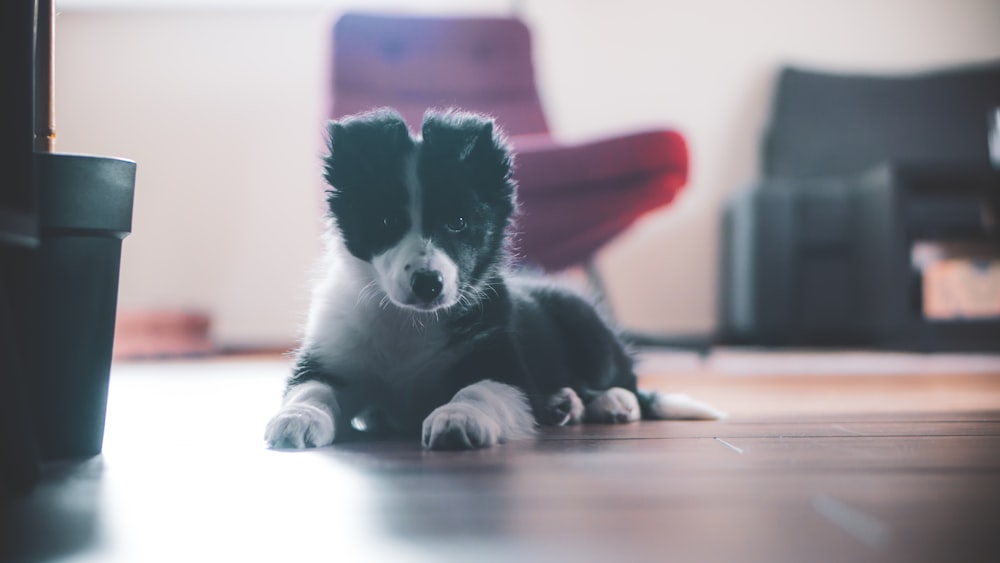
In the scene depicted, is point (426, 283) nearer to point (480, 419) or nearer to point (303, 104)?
point (480, 419)

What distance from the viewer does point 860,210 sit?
14.0ft

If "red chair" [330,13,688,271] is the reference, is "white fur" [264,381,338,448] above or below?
below

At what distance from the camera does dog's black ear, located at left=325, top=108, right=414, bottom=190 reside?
127 cm

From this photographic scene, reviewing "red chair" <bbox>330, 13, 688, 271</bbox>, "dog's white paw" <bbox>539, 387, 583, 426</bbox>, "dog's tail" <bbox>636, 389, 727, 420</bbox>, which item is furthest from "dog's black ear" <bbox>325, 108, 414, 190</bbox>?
"red chair" <bbox>330, 13, 688, 271</bbox>

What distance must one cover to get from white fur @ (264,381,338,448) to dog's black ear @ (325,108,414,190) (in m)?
0.38

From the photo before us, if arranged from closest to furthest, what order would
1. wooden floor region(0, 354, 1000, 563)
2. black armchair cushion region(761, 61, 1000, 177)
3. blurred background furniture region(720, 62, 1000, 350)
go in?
wooden floor region(0, 354, 1000, 563) < blurred background furniture region(720, 62, 1000, 350) < black armchair cushion region(761, 61, 1000, 177)

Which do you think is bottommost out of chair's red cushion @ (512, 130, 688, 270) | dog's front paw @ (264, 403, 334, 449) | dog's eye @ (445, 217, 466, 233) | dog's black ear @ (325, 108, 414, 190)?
dog's front paw @ (264, 403, 334, 449)

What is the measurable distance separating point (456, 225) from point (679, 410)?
621 mm

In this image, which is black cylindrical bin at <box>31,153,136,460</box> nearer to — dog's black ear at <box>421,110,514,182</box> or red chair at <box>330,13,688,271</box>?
dog's black ear at <box>421,110,514,182</box>

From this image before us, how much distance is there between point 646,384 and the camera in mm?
2543

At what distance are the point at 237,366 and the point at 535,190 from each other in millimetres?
1612

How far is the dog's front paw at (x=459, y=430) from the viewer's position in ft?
3.67

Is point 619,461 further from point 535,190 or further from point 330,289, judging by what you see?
→ point 535,190

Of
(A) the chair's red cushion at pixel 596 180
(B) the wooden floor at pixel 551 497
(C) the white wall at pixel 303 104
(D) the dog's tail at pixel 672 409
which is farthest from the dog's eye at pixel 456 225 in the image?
(C) the white wall at pixel 303 104
